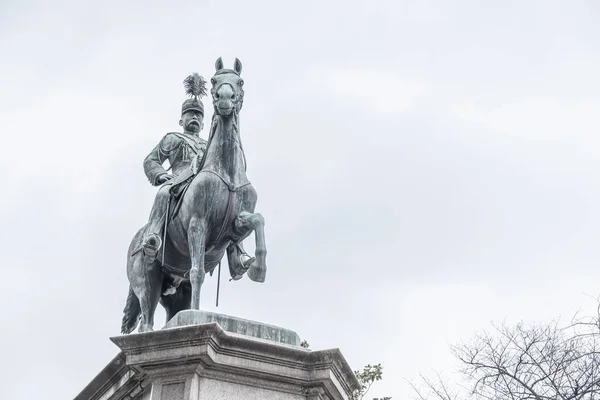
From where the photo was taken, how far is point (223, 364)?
7.00 meters

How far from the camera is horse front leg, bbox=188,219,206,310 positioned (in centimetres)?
810

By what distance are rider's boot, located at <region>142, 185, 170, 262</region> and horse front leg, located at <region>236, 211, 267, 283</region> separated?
0.82 m

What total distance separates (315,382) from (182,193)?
2579mm

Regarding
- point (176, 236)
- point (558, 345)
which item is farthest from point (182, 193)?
point (558, 345)

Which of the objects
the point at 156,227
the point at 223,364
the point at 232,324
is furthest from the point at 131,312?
the point at 223,364

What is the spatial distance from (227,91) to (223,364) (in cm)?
283

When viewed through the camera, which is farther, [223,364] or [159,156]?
[159,156]

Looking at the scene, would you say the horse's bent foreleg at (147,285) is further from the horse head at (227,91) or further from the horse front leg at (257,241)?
the horse head at (227,91)

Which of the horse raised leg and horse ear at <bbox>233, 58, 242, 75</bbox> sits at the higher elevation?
horse ear at <bbox>233, 58, 242, 75</bbox>

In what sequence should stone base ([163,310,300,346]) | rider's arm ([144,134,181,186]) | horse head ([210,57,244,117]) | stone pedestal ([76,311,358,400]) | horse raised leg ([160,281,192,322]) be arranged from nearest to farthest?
stone pedestal ([76,311,358,400]), stone base ([163,310,300,346]), horse head ([210,57,244,117]), horse raised leg ([160,281,192,322]), rider's arm ([144,134,181,186])

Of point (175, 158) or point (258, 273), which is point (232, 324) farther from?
point (175, 158)

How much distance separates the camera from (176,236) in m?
8.74

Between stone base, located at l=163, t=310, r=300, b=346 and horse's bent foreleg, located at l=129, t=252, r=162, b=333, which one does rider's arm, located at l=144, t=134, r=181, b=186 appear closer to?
horse's bent foreleg, located at l=129, t=252, r=162, b=333

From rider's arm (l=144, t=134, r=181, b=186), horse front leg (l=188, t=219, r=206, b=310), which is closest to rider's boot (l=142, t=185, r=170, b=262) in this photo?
horse front leg (l=188, t=219, r=206, b=310)
